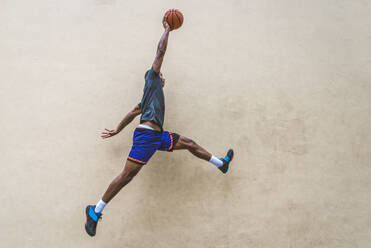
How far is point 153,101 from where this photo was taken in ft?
7.62

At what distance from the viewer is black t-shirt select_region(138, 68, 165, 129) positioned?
7.55 ft

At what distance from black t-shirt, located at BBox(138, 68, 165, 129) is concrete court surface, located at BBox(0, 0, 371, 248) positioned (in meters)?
0.53

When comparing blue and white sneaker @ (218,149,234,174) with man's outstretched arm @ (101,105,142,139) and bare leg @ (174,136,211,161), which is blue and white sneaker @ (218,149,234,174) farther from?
man's outstretched arm @ (101,105,142,139)

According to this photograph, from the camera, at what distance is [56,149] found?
2.79 meters

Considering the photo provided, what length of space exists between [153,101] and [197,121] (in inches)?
27.6

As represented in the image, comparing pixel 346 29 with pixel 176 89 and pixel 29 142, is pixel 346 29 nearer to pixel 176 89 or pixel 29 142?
pixel 176 89

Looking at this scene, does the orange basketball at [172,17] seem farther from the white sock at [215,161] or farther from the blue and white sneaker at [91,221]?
the blue and white sneaker at [91,221]

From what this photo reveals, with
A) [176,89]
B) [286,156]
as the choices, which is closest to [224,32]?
[176,89]

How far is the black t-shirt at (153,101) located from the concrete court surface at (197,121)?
0.53 metres

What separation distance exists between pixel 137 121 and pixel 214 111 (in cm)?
86

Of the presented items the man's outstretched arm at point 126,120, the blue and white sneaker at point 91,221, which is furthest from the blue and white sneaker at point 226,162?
the blue and white sneaker at point 91,221

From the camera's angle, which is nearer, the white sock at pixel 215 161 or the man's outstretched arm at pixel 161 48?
the man's outstretched arm at pixel 161 48

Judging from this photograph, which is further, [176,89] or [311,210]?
[176,89]

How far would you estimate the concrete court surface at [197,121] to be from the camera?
2.61 metres
